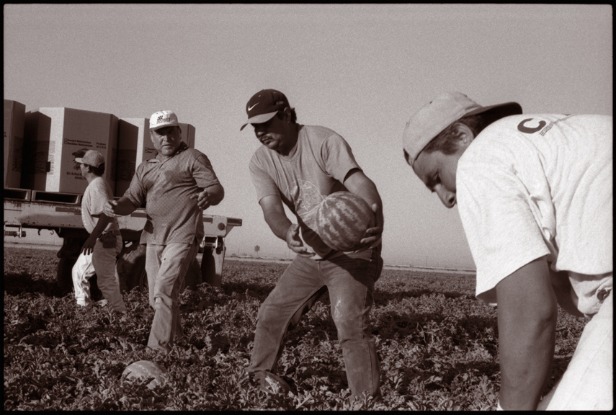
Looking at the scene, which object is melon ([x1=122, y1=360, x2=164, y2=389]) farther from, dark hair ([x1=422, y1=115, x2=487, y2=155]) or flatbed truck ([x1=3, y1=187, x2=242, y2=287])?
flatbed truck ([x1=3, y1=187, x2=242, y2=287])

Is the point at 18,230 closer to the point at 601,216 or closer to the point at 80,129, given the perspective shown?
the point at 80,129

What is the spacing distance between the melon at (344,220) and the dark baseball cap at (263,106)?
2.45 ft

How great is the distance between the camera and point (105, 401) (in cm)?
463

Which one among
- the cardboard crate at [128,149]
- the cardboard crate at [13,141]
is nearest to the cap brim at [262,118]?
the cardboard crate at [13,141]

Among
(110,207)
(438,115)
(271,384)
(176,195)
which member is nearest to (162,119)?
(176,195)

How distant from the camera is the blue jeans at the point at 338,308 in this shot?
476 centimetres

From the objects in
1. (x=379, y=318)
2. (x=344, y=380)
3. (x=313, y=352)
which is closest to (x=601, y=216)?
(x=344, y=380)

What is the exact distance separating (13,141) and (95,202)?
4.12 m

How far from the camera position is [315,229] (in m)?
4.81

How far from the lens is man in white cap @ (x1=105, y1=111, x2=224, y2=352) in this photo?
6.60 meters

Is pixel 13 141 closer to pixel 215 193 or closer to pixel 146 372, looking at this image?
pixel 215 193

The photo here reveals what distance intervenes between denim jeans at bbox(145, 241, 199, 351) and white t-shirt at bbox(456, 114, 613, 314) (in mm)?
4300

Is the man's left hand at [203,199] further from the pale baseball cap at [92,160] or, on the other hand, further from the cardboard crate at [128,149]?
the cardboard crate at [128,149]

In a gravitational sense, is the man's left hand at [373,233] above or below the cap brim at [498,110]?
below
